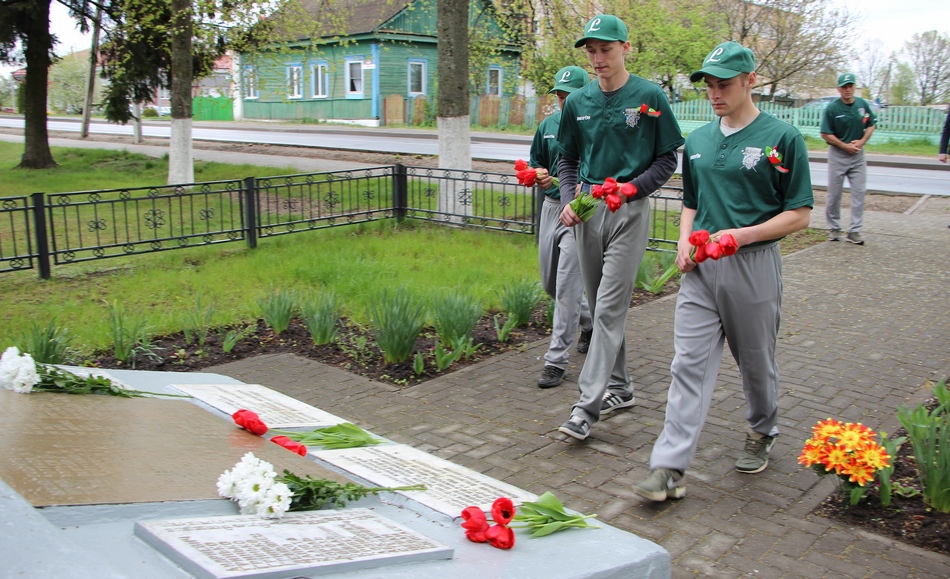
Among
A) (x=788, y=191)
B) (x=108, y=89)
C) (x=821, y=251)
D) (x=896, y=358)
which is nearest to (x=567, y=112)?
(x=788, y=191)

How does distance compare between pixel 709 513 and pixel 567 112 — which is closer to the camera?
pixel 709 513

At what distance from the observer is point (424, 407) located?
5305 millimetres

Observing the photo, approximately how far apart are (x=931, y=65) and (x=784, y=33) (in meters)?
16.8

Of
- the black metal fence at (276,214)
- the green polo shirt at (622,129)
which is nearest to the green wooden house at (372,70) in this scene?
the black metal fence at (276,214)

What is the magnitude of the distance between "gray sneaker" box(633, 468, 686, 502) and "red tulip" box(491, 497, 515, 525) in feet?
4.16

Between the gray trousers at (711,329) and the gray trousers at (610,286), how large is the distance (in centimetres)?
64

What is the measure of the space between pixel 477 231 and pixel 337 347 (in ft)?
17.8

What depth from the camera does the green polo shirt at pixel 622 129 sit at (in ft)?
14.9

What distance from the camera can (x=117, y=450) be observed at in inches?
105

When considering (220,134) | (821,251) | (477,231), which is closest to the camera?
(821,251)

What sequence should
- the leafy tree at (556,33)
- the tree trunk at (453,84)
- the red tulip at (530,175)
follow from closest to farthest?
the red tulip at (530,175), the tree trunk at (453,84), the leafy tree at (556,33)

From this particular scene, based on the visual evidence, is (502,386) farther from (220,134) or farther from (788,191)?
(220,134)

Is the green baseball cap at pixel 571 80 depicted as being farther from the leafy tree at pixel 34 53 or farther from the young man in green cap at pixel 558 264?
the leafy tree at pixel 34 53

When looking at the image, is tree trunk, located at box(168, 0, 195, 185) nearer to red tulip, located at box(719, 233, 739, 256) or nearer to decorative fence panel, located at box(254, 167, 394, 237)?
decorative fence panel, located at box(254, 167, 394, 237)
